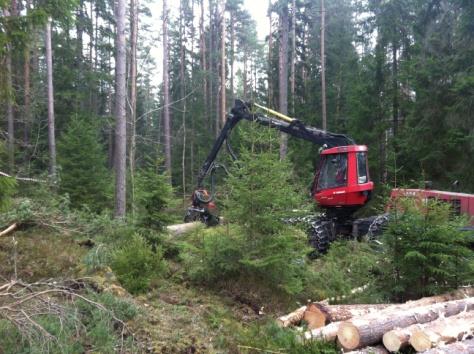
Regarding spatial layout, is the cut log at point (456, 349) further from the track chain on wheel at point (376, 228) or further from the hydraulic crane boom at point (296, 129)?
the hydraulic crane boom at point (296, 129)

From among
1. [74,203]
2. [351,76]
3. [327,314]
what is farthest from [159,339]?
[351,76]

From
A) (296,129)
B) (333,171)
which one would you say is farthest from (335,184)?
(296,129)

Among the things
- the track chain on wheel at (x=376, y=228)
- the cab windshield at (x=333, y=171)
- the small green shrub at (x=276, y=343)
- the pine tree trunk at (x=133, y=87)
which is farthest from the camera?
the pine tree trunk at (x=133, y=87)

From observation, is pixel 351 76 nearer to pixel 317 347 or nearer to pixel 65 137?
pixel 65 137

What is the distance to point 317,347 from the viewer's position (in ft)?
16.0

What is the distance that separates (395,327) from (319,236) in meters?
5.46

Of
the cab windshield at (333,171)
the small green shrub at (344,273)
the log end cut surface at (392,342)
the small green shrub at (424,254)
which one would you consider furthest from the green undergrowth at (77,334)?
the cab windshield at (333,171)

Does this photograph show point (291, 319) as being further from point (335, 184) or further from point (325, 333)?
point (335, 184)

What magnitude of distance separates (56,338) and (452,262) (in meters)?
5.59

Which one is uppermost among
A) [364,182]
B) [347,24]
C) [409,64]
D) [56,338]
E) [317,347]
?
[347,24]

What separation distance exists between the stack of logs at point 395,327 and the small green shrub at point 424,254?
2.43 ft

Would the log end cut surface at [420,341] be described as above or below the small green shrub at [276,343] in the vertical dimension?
above

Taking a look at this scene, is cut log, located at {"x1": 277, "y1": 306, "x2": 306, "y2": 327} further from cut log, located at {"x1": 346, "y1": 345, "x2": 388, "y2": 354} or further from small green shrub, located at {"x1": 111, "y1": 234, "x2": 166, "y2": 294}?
small green shrub, located at {"x1": 111, "y1": 234, "x2": 166, "y2": 294}

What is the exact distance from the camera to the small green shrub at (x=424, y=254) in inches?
257
